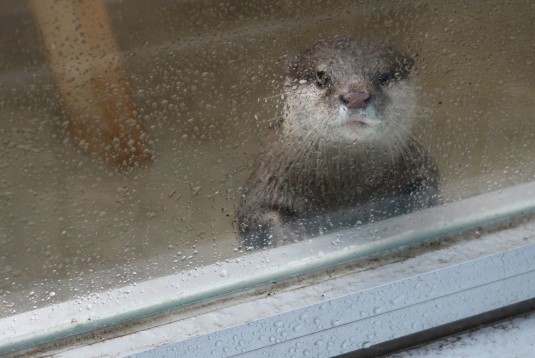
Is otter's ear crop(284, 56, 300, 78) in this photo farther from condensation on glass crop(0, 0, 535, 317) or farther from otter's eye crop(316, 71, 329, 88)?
otter's eye crop(316, 71, 329, 88)

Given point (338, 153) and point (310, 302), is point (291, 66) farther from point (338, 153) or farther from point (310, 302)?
point (310, 302)

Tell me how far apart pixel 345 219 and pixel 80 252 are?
→ 44 cm

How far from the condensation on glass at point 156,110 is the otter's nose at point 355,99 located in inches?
7.5

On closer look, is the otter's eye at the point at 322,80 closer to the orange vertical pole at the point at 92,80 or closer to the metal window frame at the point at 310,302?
the metal window frame at the point at 310,302

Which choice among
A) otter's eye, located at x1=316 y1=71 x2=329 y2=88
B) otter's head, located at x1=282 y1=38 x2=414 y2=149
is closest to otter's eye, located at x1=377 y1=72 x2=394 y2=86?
otter's head, located at x1=282 y1=38 x2=414 y2=149

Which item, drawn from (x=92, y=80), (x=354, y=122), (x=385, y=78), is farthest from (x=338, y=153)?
(x=92, y=80)

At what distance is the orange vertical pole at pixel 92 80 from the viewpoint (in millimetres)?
900

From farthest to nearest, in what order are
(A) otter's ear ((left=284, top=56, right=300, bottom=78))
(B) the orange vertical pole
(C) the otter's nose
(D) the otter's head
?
(C) the otter's nose → (D) the otter's head → (A) otter's ear ((left=284, top=56, right=300, bottom=78)) → (B) the orange vertical pole

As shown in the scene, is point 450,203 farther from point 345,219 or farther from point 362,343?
point 362,343

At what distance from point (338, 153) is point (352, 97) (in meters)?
0.13

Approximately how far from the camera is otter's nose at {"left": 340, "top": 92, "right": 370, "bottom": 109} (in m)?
1.32

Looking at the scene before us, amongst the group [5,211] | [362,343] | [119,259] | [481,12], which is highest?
[481,12]

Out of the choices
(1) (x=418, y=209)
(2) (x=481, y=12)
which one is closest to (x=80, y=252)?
(1) (x=418, y=209)

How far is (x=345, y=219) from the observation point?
115 centimetres
